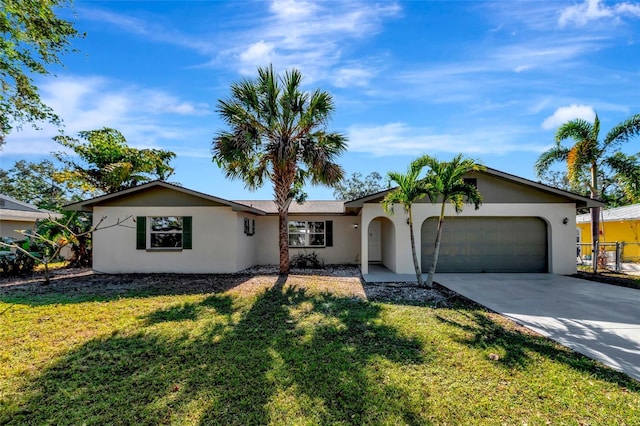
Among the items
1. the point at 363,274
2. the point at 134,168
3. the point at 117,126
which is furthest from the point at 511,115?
the point at 117,126

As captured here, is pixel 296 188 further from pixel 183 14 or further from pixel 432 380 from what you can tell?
pixel 432 380

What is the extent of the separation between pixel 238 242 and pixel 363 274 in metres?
5.16

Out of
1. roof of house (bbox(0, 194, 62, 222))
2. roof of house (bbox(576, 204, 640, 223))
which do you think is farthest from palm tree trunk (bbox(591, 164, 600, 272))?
roof of house (bbox(0, 194, 62, 222))

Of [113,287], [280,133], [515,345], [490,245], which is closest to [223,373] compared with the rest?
[515,345]

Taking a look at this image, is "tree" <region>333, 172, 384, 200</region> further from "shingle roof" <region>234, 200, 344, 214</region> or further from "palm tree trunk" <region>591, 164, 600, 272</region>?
"palm tree trunk" <region>591, 164, 600, 272</region>

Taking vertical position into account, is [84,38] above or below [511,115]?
above

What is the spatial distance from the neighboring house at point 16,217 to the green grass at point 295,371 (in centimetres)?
1358

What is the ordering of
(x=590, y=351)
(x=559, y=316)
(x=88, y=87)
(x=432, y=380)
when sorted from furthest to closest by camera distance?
1. (x=88, y=87)
2. (x=559, y=316)
3. (x=590, y=351)
4. (x=432, y=380)

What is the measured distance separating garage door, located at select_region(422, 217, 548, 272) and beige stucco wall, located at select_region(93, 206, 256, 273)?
7.99m

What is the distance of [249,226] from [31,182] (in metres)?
31.6

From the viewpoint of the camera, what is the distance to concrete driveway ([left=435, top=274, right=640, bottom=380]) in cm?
468

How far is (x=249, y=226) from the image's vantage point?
14.4 m

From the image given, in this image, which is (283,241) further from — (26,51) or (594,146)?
(594,146)

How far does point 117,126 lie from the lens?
795 inches
